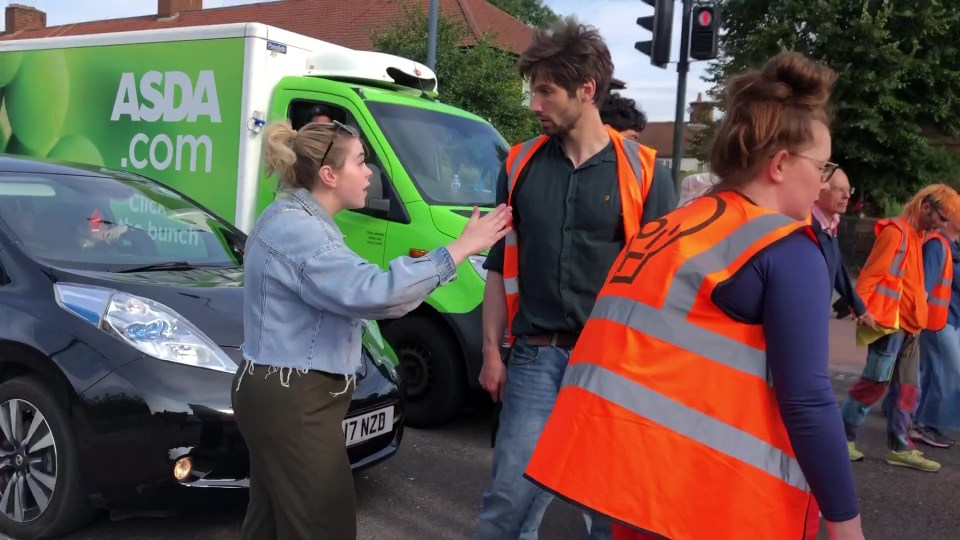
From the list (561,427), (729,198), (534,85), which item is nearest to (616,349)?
(561,427)

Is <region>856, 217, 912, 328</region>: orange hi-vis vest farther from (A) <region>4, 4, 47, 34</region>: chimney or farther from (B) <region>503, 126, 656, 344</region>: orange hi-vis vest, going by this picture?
(A) <region>4, 4, 47, 34</region>: chimney

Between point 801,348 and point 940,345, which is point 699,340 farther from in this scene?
point 940,345

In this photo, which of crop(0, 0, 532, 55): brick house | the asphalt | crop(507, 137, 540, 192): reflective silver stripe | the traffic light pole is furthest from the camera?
crop(0, 0, 532, 55): brick house

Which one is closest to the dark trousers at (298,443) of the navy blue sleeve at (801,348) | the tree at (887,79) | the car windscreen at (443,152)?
the navy blue sleeve at (801,348)

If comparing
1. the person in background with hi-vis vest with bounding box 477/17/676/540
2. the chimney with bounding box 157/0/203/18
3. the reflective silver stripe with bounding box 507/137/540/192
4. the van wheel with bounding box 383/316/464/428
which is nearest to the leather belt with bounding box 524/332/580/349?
the person in background with hi-vis vest with bounding box 477/17/676/540

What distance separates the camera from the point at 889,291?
520 cm

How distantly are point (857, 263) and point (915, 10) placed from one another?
5995 mm

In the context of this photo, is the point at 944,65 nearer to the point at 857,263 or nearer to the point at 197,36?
the point at 857,263

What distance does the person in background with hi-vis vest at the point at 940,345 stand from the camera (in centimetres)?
551

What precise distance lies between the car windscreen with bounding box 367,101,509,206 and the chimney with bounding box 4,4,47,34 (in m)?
43.4

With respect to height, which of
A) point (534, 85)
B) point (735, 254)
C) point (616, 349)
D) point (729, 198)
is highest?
point (534, 85)

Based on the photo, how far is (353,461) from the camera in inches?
150

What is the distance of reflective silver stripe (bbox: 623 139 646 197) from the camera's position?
2.64m

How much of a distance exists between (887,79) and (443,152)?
16328 mm
